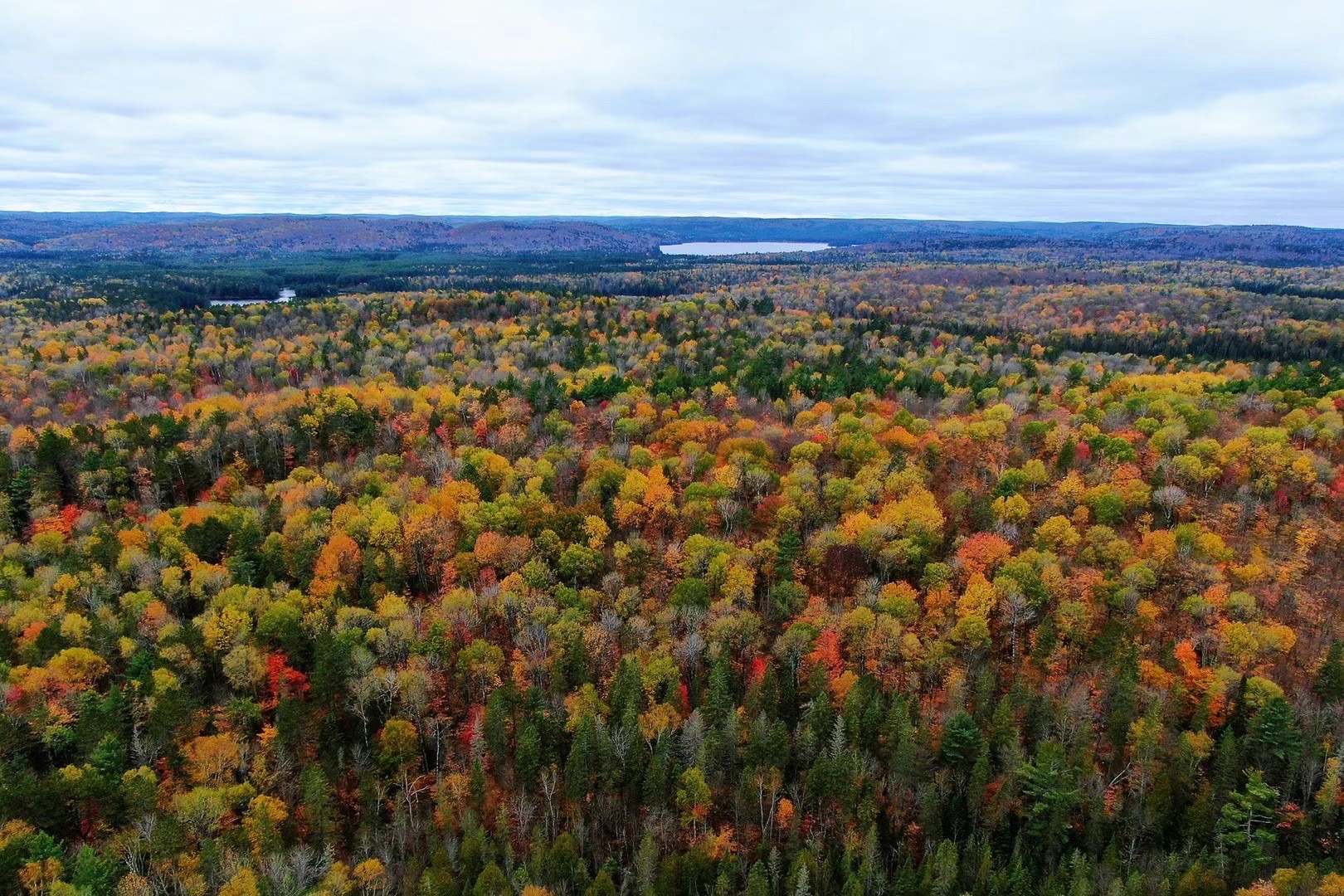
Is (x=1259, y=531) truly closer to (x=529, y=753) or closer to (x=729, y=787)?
(x=729, y=787)

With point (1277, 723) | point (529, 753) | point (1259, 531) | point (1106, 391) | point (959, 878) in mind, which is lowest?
point (959, 878)

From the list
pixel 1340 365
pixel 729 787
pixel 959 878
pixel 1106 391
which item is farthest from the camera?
pixel 1340 365

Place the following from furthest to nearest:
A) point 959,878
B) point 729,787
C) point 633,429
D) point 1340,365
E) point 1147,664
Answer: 1. point 1340,365
2. point 633,429
3. point 1147,664
4. point 729,787
5. point 959,878

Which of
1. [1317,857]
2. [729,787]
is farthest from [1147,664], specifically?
[729,787]

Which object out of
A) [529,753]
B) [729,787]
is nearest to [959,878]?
[729,787]

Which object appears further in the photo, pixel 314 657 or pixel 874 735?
pixel 314 657

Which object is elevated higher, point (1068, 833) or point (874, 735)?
point (874, 735)
